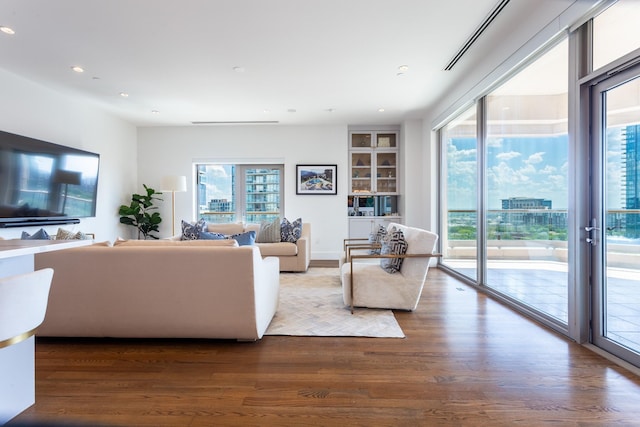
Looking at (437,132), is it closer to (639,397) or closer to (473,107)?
(473,107)

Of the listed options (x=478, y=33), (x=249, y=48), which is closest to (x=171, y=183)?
(x=249, y=48)

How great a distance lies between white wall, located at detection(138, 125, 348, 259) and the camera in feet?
20.5

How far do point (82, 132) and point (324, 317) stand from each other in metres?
4.75

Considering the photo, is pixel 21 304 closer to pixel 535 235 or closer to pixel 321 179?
pixel 535 235

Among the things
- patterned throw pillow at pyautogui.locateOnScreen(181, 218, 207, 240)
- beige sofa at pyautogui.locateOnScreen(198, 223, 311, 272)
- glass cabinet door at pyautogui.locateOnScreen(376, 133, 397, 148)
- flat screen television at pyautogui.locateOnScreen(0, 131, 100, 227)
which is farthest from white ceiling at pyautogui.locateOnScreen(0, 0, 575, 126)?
beige sofa at pyautogui.locateOnScreen(198, 223, 311, 272)

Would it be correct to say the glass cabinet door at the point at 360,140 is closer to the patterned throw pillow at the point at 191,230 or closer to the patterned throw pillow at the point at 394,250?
the patterned throw pillow at the point at 191,230

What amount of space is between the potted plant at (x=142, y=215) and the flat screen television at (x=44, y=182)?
2.60 feet

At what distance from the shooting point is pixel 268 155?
629cm

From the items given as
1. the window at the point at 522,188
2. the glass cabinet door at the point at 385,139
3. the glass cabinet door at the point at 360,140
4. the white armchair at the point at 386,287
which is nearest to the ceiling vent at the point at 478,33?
the window at the point at 522,188

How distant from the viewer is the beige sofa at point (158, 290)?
2.23 metres

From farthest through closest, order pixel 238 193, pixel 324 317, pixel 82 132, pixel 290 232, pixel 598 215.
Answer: pixel 238 193 → pixel 290 232 → pixel 82 132 → pixel 324 317 → pixel 598 215

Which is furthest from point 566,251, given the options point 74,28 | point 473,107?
point 74,28

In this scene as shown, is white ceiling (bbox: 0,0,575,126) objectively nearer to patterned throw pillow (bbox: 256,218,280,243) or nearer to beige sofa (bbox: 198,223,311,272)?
patterned throw pillow (bbox: 256,218,280,243)

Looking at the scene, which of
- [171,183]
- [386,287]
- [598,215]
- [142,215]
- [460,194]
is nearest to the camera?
[598,215]
